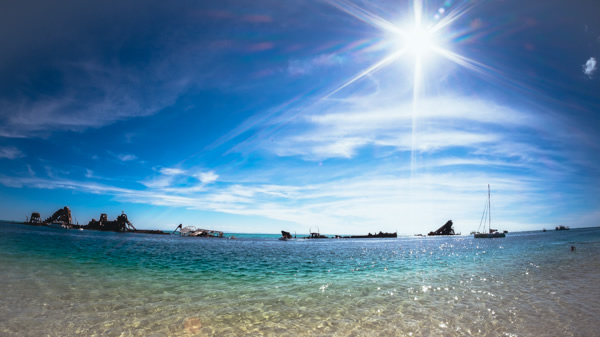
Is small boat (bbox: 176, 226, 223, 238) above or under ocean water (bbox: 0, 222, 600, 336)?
under

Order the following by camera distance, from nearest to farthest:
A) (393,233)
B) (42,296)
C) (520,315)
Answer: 1. (520,315)
2. (42,296)
3. (393,233)

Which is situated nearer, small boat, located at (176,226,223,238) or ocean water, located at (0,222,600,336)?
ocean water, located at (0,222,600,336)

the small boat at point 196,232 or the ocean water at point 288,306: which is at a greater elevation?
the ocean water at point 288,306

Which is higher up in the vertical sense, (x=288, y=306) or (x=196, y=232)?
(x=288, y=306)

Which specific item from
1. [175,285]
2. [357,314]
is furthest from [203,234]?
[357,314]

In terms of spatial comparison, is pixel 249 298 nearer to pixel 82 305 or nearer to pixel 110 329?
pixel 110 329

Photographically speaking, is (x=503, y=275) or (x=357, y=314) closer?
(x=357, y=314)

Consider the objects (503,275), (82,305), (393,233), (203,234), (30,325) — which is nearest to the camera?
(30,325)

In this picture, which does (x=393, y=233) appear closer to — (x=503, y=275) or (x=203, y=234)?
(x=203, y=234)

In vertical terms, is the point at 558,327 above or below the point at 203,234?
above

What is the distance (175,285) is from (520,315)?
54.4 feet

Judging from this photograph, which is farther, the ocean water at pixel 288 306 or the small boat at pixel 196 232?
the small boat at pixel 196 232

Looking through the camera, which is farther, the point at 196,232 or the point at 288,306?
the point at 196,232

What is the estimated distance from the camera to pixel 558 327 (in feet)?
27.6
